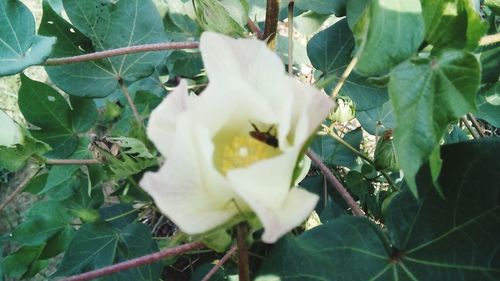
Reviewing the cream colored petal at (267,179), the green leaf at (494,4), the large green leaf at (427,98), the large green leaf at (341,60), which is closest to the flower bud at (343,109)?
the large green leaf at (341,60)

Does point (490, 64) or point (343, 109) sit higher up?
point (490, 64)

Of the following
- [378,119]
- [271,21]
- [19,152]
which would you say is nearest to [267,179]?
[271,21]

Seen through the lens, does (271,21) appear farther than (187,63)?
No

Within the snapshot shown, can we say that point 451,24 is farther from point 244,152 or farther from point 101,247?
point 101,247

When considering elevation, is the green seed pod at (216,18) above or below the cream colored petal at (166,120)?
below

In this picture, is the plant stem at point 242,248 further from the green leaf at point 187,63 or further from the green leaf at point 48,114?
the green leaf at point 187,63

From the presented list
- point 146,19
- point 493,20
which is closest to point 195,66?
point 146,19

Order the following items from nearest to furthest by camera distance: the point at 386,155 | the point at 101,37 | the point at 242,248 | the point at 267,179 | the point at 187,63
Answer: the point at 267,179 < the point at 242,248 < the point at 386,155 < the point at 101,37 < the point at 187,63
